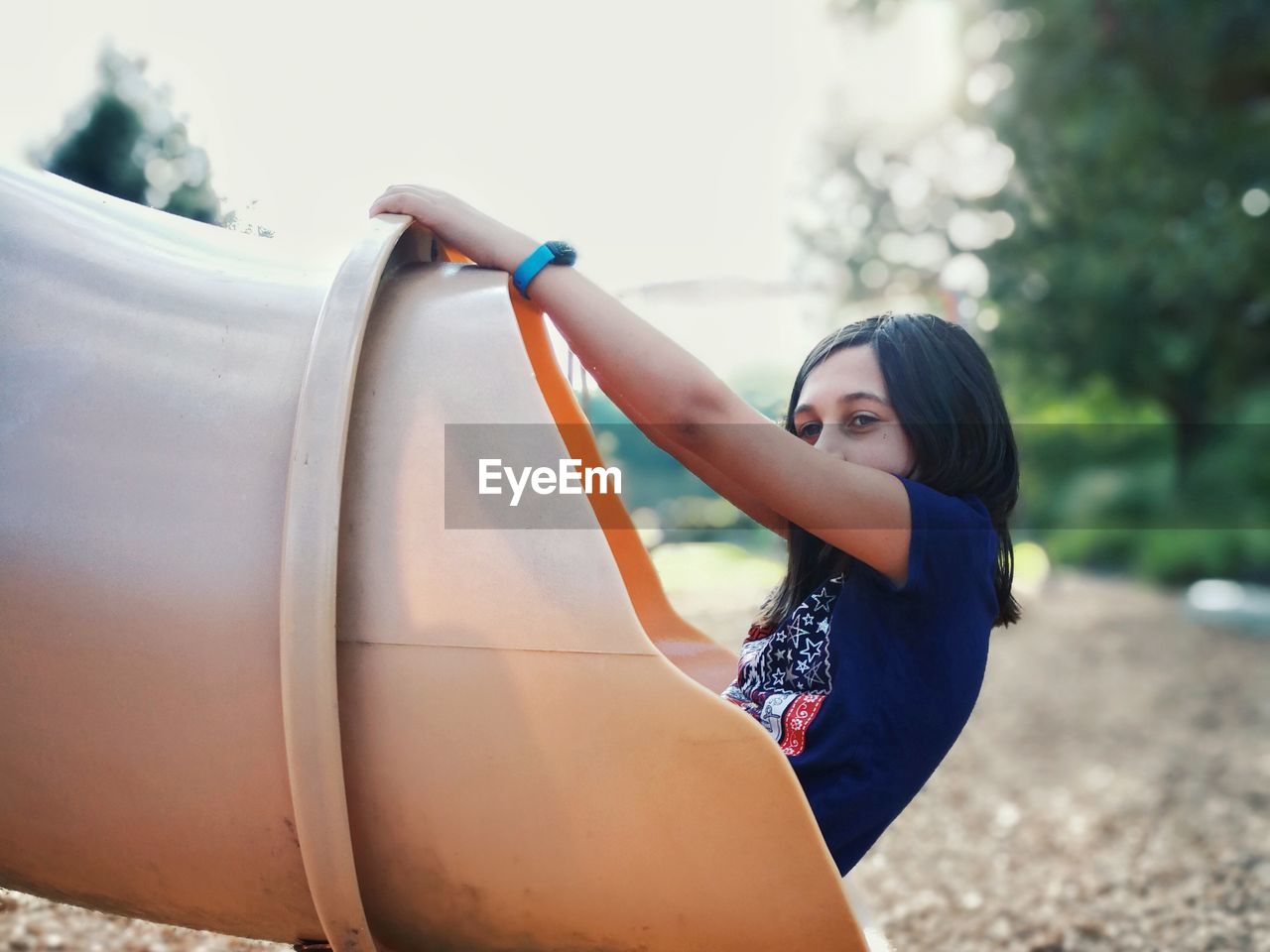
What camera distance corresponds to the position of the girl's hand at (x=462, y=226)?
167 cm

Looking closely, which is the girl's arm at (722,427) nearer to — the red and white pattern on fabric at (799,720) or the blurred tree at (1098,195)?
the red and white pattern on fabric at (799,720)

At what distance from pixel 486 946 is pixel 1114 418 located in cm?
1870

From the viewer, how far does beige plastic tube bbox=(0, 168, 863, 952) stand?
1.41 metres

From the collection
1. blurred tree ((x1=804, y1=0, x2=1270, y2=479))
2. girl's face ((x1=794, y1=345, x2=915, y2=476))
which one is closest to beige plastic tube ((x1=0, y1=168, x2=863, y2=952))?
girl's face ((x1=794, y1=345, x2=915, y2=476))

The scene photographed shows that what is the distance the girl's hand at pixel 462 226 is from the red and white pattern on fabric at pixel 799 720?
0.76m

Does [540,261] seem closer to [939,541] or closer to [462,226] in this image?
[462,226]

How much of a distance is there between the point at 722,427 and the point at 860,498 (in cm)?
22

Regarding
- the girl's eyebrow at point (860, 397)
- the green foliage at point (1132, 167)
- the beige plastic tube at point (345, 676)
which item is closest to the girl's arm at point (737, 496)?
the girl's eyebrow at point (860, 397)

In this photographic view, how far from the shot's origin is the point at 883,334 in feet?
5.97

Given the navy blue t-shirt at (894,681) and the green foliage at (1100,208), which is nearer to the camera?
the navy blue t-shirt at (894,681)

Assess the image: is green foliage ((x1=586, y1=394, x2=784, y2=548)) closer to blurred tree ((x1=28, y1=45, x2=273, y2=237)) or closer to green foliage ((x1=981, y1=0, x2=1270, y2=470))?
blurred tree ((x1=28, y1=45, x2=273, y2=237))

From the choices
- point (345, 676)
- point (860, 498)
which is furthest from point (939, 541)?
point (345, 676)

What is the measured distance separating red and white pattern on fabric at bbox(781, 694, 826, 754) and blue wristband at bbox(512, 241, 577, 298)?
28.5 inches

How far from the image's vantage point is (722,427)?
1.57 meters
